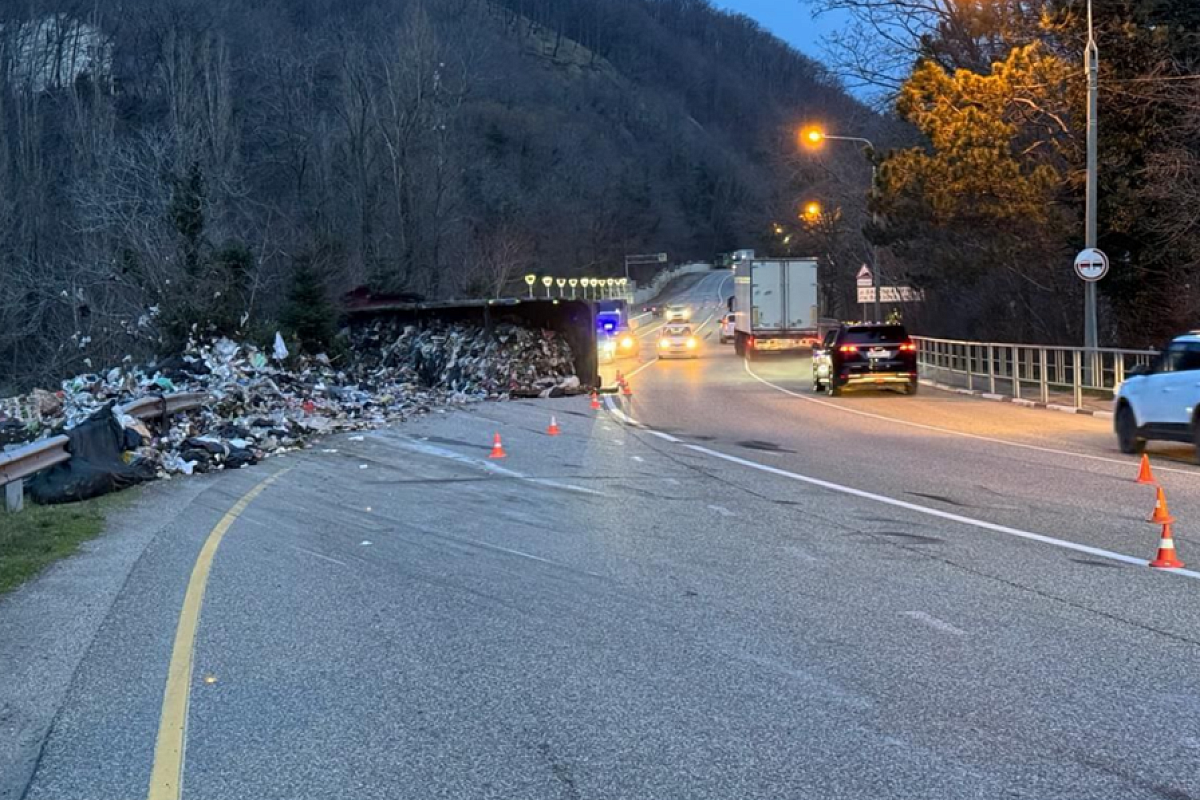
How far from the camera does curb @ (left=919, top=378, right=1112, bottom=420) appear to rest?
71.9 feet

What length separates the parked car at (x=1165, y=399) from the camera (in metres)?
14.3

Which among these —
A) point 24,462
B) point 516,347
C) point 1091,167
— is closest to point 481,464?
point 24,462

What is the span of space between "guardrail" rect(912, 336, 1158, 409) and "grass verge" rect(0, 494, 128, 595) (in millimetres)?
16988

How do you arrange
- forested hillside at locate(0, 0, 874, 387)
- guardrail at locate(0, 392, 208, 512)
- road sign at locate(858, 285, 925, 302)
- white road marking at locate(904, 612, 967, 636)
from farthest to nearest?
road sign at locate(858, 285, 925, 302)
forested hillside at locate(0, 0, 874, 387)
guardrail at locate(0, 392, 208, 512)
white road marking at locate(904, 612, 967, 636)

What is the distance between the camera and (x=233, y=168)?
46.1 metres

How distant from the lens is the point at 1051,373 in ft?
93.4

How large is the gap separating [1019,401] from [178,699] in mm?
22751

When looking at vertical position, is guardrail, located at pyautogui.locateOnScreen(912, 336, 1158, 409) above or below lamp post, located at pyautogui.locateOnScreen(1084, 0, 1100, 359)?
below

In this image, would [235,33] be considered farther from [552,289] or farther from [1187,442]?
[1187,442]

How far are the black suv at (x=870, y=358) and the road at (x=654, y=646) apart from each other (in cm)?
1448

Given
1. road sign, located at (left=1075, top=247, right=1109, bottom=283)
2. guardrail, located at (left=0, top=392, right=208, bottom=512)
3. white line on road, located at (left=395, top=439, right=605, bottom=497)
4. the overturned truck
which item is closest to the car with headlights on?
the overturned truck

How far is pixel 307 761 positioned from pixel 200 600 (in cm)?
332

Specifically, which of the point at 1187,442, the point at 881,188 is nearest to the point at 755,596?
the point at 1187,442

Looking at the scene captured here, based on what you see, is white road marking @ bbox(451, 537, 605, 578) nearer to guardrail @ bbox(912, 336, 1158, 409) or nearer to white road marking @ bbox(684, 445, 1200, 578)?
white road marking @ bbox(684, 445, 1200, 578)
